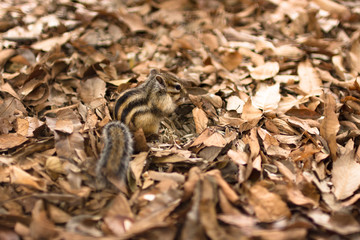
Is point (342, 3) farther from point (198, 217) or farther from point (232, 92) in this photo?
point (198, 217)

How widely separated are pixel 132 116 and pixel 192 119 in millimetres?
842

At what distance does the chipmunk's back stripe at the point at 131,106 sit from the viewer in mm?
3180

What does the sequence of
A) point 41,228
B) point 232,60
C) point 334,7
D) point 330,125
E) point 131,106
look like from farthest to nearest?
point 334,7 → point 232,60 → point 131,106 → point 330,125 → point 41,228

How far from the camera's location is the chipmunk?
2.54m

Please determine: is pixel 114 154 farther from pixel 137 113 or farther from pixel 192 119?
pixel 192 119

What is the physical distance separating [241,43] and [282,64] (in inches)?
29.9

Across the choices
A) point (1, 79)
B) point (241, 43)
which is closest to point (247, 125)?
point (241, 43)

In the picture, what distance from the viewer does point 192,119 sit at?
3.81 meters

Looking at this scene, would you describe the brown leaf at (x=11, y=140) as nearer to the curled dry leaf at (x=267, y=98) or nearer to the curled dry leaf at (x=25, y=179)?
the curled dry leaf at (x=25, y=179)

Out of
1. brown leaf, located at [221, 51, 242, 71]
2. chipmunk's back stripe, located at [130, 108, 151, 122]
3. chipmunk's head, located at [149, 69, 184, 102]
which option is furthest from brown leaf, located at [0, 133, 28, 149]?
brown leaf, located at [221, 51, 242, 71]

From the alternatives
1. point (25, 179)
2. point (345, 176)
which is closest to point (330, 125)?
point (345, 176)

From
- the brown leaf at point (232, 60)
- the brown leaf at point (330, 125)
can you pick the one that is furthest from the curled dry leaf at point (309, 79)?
the brown leaf at point (232, 60)

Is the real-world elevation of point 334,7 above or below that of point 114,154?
above

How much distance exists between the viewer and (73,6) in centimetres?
517
